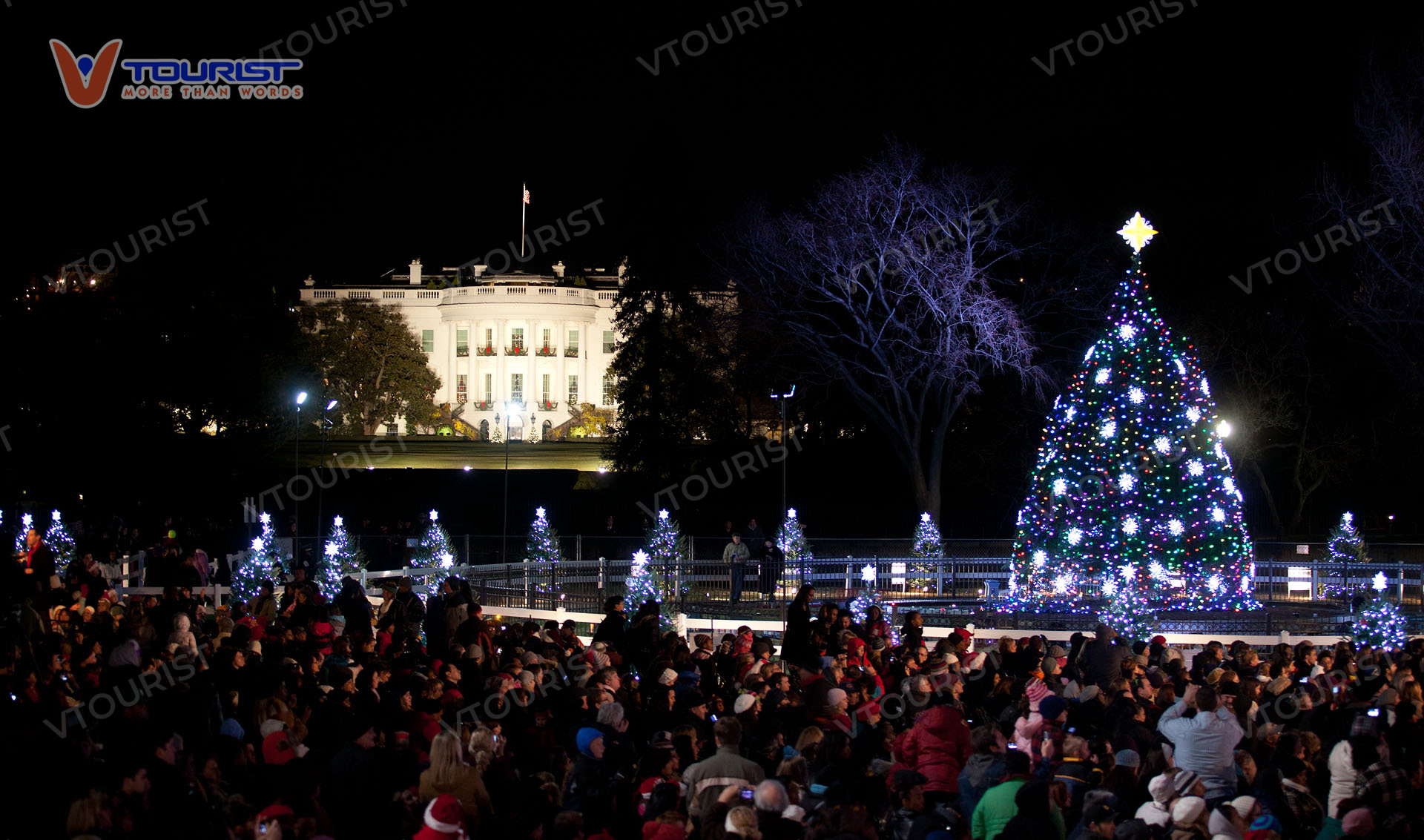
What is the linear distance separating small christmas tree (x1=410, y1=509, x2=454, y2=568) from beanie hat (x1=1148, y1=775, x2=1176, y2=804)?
18.1 metres

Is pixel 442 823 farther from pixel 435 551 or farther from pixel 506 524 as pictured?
pixel 506 524

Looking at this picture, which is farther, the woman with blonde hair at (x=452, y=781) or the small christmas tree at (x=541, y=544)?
the small christmas tree at (x=541, y=544)

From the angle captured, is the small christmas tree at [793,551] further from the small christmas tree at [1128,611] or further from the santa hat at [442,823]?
the santa hat at [442,823]

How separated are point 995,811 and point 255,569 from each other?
17513 millimetres

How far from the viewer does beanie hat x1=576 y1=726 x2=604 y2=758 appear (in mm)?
8461

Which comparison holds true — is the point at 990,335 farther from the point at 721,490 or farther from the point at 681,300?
the point at 681,300

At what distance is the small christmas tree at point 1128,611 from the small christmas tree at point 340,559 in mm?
11513

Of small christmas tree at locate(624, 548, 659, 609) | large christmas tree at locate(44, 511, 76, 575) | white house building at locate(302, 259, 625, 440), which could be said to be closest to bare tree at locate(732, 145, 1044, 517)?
small christmas tree at locate(624, 548, 659, 609)

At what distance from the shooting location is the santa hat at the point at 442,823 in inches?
258

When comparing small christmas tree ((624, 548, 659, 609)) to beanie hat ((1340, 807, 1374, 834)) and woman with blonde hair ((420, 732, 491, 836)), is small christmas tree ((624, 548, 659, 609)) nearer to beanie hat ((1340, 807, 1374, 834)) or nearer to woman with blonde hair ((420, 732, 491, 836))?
woman with blonde hair ((420, 732, 491, 836))

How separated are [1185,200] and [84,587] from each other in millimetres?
33205

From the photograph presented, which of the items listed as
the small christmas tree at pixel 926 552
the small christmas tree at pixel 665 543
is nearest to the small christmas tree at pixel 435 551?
the small christmas tree at pixel 665 543

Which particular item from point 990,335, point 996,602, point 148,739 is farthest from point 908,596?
point 148,739

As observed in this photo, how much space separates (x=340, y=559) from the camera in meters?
24.6
